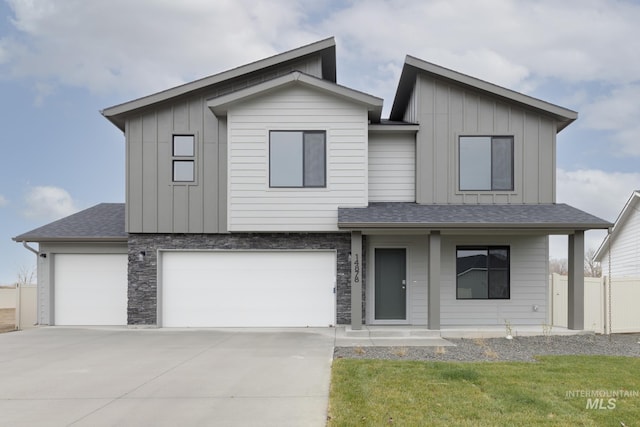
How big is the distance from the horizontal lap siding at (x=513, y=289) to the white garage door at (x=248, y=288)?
319cm

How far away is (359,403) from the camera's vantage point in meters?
5.69

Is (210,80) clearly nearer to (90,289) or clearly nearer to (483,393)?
(90,289)

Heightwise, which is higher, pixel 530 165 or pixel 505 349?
pixel 530 165

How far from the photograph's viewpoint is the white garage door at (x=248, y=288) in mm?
13039

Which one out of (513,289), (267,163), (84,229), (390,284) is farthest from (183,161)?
(513,289)

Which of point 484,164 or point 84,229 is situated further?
point 84,229

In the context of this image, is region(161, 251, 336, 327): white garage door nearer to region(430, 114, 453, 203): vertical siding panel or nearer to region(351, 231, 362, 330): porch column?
region(351, 231, 362, 330): porch column

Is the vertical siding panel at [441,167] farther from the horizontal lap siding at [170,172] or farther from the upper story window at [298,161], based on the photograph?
the horizontal lap siding at [170,172]

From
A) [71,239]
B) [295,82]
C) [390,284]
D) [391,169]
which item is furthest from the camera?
[71,239]

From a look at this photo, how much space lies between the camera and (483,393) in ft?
20.2

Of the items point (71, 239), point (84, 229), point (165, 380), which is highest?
point (84, 229)

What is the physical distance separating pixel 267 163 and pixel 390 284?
4.73 metres

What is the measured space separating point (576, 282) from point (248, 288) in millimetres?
8520

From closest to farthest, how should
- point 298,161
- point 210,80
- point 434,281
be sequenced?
point 434,281
point 298,161
point 210,80
